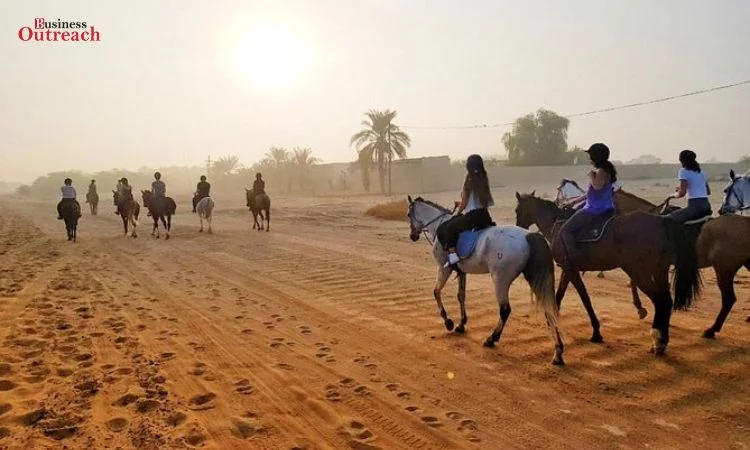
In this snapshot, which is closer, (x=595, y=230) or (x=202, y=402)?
(x=202, y=402)

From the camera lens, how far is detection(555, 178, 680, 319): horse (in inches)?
290

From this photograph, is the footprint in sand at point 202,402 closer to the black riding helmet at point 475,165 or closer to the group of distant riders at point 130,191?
the black riding helmet at point 475,165

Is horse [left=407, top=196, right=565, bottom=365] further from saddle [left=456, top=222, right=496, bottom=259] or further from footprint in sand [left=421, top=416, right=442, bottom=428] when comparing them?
footprint in sand [left=421, top=416, right=442, bottom=428]

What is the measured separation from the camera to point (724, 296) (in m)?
6.53

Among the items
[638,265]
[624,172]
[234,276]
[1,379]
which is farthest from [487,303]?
[624,172]

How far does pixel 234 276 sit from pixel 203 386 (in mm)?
6388

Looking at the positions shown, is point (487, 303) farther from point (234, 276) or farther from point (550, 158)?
point (550, 158)

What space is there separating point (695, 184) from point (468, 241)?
3.58 m

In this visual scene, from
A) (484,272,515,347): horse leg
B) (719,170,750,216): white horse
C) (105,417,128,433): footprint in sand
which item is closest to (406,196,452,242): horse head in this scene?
(484,272,515,347): horse leg

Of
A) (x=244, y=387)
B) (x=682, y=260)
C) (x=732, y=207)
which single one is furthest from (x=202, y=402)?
(x=732, y=207)

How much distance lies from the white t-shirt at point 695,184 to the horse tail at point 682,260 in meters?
1.24

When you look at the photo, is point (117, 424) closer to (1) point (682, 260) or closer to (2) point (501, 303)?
(2) point (501, 303)

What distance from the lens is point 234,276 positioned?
11.2 m

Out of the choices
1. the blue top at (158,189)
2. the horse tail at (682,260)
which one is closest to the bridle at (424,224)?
the horse tail at (682,260)
